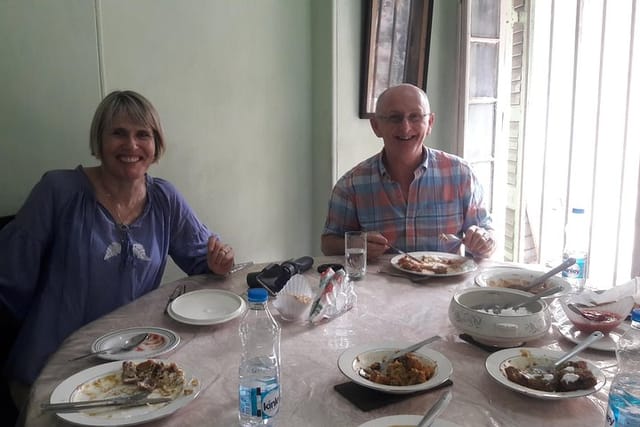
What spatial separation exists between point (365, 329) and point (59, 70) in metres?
1.55

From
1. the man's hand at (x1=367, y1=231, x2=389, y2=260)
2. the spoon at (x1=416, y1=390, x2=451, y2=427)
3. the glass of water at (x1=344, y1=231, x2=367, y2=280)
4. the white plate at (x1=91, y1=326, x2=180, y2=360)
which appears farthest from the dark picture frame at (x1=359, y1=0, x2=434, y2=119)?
the spoon at (x1=416, y1=390, x2=451, y2=427)

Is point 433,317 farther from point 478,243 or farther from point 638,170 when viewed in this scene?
point 638,170

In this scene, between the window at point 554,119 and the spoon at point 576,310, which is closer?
the spoon at point 576,310

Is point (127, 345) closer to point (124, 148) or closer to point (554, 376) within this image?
point (124, 148)

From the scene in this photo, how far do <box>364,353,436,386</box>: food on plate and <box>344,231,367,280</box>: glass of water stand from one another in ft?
1.89

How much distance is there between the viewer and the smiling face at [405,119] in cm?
203

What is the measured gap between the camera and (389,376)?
3.15ft

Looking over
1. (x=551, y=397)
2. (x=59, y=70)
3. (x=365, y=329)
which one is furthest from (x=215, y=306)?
(x=59, y=70)

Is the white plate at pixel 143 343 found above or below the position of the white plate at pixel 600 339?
below

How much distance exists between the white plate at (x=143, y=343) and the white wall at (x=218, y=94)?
41.8 inches

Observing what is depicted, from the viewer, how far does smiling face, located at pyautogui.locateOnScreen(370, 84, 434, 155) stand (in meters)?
2.03

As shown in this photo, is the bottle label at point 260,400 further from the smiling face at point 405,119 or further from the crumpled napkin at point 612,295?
the smiling face at point 405,119

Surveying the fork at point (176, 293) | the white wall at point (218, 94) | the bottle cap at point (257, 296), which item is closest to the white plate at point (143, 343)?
the fork at point (176, 293)

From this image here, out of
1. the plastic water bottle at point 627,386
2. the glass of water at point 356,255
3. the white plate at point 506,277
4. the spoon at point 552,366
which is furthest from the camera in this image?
the glass of water at point 356,255
